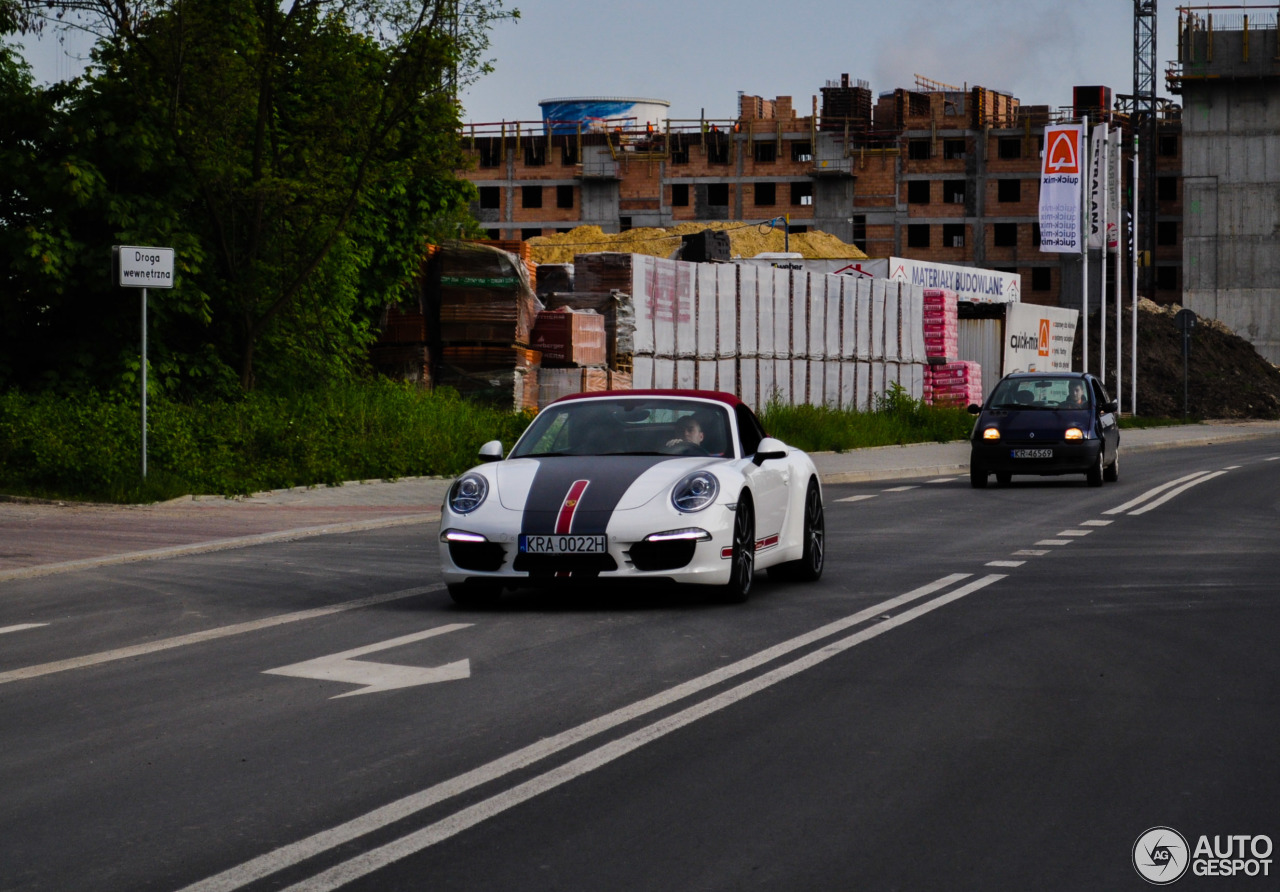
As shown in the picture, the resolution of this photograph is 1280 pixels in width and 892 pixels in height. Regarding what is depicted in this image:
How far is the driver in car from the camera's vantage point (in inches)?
461

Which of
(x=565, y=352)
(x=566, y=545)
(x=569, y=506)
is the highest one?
(x=565, y=352)

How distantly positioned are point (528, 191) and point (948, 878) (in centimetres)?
11022

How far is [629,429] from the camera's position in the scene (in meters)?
11.8

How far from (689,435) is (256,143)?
12.9 meters

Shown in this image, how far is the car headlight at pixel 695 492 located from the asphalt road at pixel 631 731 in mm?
644

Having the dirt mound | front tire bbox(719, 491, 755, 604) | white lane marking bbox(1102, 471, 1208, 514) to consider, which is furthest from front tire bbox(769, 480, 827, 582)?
the dirt mound

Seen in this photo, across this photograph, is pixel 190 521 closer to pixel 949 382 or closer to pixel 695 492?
pixel 695 492

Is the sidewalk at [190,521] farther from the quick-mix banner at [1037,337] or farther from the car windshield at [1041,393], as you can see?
the quick-mix banner at [1037,337]

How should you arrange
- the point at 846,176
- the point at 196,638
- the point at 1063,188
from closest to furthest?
the point at 196,638
the point at 1063,188
the point at 846,176

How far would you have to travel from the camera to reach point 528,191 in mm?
113500

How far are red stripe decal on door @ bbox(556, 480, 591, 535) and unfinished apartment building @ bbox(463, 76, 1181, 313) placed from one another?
98.0 metres

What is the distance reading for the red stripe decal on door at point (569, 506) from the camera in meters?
10.6

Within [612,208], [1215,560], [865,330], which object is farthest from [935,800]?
[612,208]

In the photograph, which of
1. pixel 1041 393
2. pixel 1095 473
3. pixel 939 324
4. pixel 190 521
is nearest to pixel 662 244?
pixel 939 324
